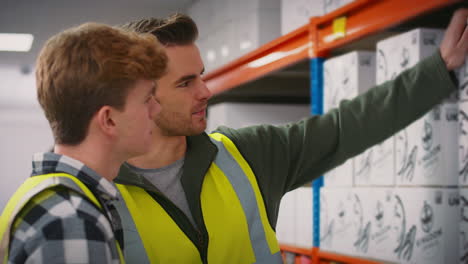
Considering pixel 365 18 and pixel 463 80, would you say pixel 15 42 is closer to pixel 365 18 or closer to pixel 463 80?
pixel 365 18

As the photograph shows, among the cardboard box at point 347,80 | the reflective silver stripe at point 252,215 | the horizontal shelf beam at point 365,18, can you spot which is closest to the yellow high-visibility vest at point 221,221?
the reflective silver stripe at point 252,215

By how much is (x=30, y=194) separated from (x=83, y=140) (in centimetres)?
17

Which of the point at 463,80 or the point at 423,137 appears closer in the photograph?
the point at 463,80

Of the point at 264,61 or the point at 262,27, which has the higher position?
the point at 262,27

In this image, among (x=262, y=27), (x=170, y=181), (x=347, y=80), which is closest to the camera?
(x=170, y=181)

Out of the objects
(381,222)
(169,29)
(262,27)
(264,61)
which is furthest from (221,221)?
(262,27)

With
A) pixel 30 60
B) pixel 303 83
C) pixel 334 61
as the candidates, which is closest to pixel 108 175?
pixel 334 61

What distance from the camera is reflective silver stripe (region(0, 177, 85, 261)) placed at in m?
1.11

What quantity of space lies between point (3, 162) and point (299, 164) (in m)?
11.1

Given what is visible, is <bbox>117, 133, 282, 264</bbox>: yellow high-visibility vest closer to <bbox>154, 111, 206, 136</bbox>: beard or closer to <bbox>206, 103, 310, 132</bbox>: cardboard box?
<bbox>154, 111, 206, 136</bbox>: beard

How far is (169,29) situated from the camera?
6.40 ft

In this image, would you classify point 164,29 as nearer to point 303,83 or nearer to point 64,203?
point 64,203

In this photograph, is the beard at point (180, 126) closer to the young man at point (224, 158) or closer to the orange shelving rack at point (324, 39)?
the young man at point (224, 158)

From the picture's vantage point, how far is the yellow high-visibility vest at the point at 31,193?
3.66ft
